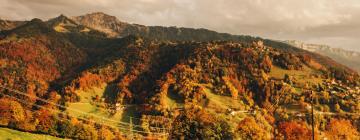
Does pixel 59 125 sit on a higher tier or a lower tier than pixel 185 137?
higher

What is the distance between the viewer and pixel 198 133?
153m

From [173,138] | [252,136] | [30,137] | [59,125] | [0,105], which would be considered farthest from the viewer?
[252,136]

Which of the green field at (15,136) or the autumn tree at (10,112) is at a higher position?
the green field at (15,136)

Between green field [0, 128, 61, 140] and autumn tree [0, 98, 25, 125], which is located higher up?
green field [0, 128, 61, 140]

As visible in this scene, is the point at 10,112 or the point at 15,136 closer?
the point at 15,136

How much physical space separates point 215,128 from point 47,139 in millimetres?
105443

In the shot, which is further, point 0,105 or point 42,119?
point 0,105

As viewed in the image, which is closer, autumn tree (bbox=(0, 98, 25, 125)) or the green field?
the green field

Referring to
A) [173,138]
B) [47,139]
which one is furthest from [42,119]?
[47,139]

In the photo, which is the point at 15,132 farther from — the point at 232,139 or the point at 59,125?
the point at 232,139

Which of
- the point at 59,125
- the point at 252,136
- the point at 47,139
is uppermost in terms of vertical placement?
the point at 47,139

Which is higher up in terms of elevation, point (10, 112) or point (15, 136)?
point (15, 136)

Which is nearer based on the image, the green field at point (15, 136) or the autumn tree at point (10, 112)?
the green field at point (15, 136)

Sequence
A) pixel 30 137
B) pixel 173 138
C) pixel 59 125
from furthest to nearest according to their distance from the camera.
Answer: pixel 173 138 → pixel 59 125 → pixel 30 137
